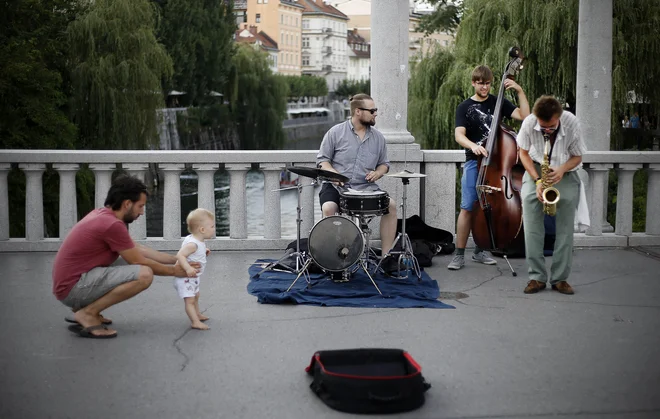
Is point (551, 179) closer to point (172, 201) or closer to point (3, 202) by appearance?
point (172, 201)

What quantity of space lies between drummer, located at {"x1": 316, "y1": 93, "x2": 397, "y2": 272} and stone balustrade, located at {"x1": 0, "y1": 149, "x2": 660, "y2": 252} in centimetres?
112

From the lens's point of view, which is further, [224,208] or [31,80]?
[224,208]

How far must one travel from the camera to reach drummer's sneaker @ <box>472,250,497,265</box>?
9.06 m

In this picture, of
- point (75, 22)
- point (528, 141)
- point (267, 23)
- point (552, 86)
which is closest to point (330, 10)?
point (267, 23)

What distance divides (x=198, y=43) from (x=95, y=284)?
4925 cm

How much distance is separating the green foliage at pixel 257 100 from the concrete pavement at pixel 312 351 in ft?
167

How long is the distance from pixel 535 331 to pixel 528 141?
1745 millimetres

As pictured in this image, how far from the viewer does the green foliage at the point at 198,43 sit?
5291cm

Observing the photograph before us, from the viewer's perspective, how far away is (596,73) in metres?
10.9

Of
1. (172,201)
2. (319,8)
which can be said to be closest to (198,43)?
(172,201)

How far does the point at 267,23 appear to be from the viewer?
12638 cm

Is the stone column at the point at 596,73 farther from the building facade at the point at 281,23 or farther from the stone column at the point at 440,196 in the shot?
the building facade at the point at 281,23

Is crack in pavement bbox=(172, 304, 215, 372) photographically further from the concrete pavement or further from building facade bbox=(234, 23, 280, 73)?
building facade bbox=(234, 23, 280, 73)

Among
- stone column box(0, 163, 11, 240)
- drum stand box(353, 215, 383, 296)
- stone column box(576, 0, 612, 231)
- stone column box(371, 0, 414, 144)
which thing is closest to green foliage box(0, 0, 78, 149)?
stone column box(0, 163, 11, 240)
